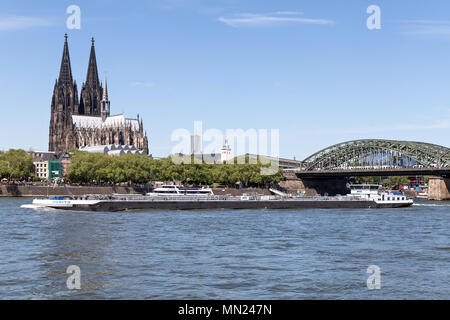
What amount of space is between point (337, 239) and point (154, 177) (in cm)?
10850

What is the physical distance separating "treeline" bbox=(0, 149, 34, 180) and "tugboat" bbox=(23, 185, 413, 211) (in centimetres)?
5605

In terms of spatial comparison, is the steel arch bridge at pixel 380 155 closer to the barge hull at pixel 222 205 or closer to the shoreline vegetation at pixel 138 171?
the shoreline vegetation at pixel 138 171

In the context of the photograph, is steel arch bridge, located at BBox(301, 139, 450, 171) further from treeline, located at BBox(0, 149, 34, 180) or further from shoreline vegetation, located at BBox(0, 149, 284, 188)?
treeline, located at BBox(0, 149, 34, 180)

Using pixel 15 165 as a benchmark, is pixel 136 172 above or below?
below

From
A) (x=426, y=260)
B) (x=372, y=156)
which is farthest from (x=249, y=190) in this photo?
(x=426, y=260)

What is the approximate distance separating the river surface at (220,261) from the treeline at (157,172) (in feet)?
289

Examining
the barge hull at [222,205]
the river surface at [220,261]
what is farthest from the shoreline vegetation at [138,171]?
the river surface at [220,261]

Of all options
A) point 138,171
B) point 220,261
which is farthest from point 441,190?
point 220,261

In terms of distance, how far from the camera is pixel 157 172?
145 m

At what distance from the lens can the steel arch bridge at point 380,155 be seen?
142 metres

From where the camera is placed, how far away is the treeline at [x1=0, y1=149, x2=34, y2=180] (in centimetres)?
13438

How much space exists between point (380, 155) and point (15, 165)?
9036 centimetres

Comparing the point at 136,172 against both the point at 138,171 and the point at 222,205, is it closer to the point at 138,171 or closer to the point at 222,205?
the point at 138,171

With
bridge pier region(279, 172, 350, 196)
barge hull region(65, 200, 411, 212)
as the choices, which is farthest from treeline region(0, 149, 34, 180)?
barge hull region(65, 200, 411, 212)
